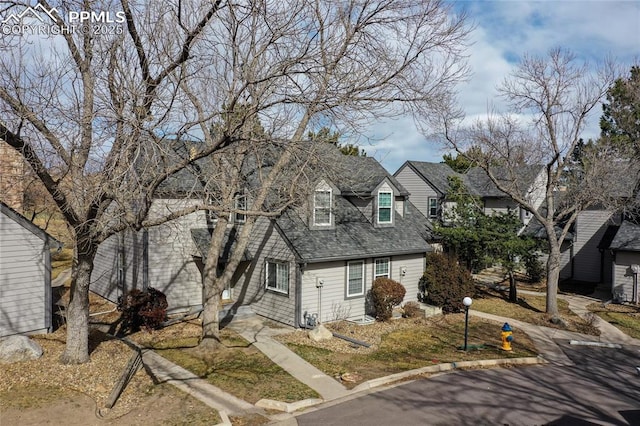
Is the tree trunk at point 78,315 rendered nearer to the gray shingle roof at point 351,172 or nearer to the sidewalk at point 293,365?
the sidewalk at point 293,365

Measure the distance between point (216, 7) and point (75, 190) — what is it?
5092mm

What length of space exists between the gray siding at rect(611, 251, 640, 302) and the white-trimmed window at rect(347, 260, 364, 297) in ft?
46.3

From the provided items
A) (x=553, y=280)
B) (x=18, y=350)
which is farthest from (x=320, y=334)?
(x=553, y=280)

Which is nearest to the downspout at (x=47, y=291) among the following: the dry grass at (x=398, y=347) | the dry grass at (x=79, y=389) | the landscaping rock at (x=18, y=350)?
the dry grass at (x=79, y=389)

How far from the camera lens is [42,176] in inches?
375

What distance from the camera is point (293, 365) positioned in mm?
12438

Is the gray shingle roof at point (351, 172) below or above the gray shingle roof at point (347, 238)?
above

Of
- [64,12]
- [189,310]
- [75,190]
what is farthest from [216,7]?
[189,310]

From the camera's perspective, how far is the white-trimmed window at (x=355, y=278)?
58.9ft

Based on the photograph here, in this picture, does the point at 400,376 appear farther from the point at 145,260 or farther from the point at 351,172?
the point at 145,260

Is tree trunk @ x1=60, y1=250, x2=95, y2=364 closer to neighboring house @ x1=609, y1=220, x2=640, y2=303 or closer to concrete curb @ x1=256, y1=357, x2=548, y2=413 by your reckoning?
concrete curb @ x1=256, y1=357, x2=548, y2=413

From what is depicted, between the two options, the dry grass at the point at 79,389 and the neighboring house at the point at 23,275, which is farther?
the neighboring house at the point at 23,275

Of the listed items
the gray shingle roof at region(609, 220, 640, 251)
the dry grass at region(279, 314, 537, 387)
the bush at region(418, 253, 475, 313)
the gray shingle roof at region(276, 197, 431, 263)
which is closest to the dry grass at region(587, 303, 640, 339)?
the gray shingle roof at region(609, 220, 640, 251)

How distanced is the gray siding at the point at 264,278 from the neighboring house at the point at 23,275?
7.37 m
